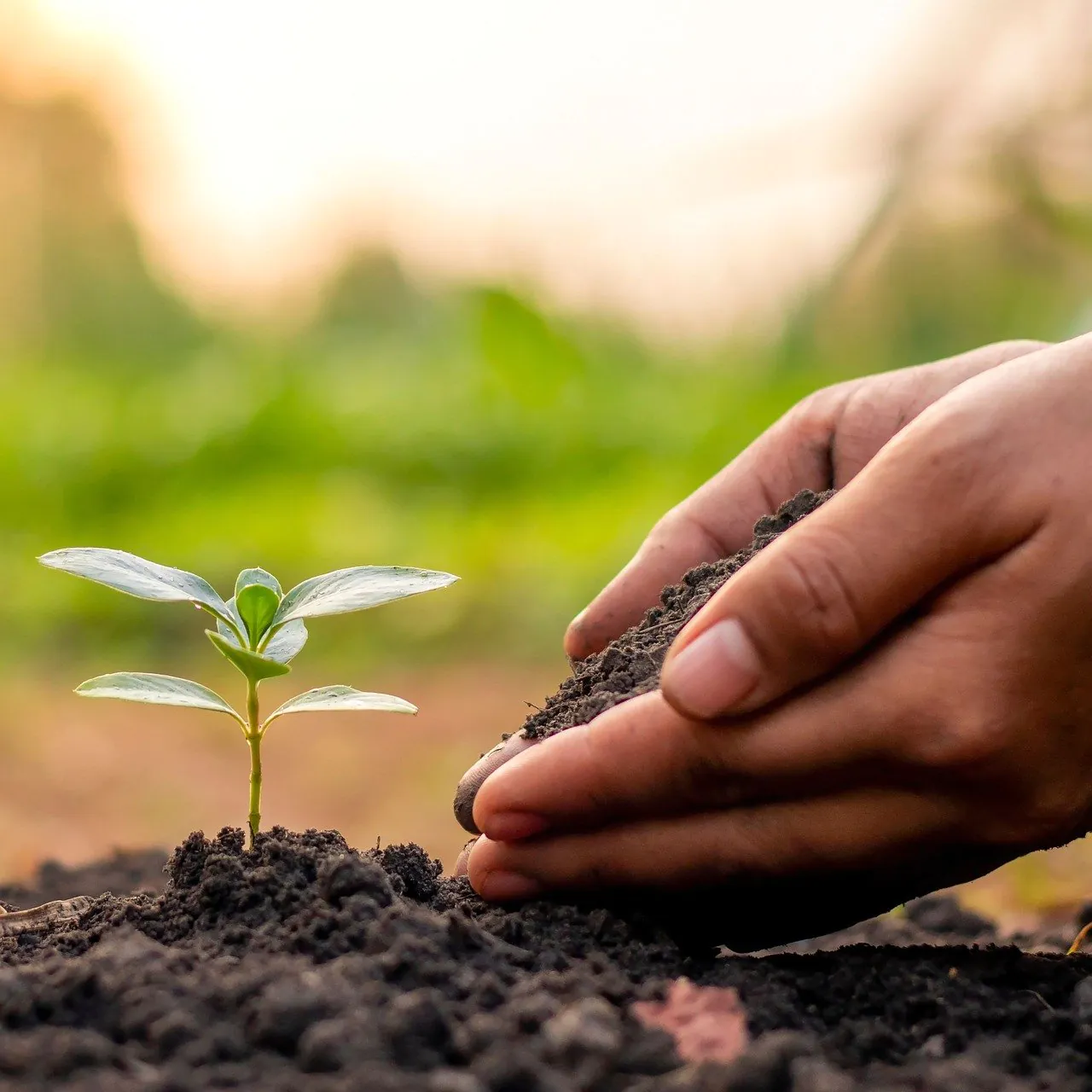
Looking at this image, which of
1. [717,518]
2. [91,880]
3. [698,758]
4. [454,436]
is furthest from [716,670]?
[454,436]

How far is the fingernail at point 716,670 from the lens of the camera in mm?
969

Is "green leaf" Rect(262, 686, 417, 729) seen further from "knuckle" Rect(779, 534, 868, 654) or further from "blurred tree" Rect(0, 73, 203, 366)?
"blurred tree" Rect(0, 73, 203, 366)

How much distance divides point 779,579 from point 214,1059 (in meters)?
0.56

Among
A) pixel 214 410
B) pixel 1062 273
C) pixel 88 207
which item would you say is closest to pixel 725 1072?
pixel 1062 273

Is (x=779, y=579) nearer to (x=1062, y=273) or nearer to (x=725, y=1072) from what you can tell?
(x=725, y=1072)

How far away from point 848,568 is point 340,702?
0.50 m

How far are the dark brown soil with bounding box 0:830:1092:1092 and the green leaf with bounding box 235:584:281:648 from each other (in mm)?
206

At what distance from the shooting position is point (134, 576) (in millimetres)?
1052

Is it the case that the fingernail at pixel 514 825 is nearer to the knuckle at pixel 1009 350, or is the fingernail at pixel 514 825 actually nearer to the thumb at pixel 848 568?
the thumb at pixel 848 568

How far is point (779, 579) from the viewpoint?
956 millimetres

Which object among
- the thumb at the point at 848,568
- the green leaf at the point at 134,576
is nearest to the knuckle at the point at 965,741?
the thumb at the point at 848,568

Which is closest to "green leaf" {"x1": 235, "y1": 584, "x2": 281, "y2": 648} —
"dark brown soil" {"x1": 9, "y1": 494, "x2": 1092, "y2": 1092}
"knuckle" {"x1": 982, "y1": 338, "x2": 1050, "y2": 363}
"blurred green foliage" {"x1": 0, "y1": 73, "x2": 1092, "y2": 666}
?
"dark brown soil" {"x1": 9, "y1": 494, "x2": 1092, "y2": 1092}

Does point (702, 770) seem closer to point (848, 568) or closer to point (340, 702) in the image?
point (848, 568)

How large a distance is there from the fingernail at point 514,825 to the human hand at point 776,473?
21.2 inches
